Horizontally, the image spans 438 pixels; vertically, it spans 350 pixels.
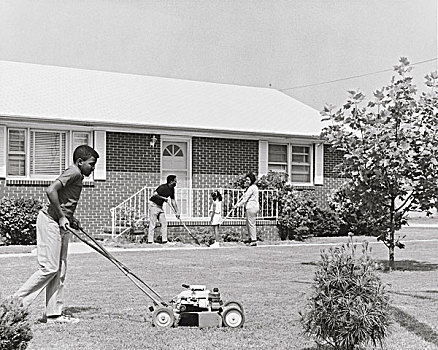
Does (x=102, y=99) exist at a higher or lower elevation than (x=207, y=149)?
Answer: higher

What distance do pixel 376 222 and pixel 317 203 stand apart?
11042 mm

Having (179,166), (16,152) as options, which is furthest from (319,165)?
(16,152)

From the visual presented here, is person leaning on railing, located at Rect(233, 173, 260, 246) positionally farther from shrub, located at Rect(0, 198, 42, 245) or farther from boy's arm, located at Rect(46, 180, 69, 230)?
boy's arm, located at Rect(46, 180, 69, 230)

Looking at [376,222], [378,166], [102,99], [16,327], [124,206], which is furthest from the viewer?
[102,99]

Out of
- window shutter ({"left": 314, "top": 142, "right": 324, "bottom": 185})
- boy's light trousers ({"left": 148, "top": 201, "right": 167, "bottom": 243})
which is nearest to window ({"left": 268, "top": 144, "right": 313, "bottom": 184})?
window shutter ({"left": 314, "top": 142, "right": 324, "bottom": 185})

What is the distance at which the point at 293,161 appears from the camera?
2684 cm

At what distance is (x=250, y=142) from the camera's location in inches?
1019

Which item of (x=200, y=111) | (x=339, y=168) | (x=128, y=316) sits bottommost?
(x=128, y=316)

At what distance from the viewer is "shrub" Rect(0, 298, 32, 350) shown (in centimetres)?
541

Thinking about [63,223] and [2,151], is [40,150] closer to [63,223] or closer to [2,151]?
[2,151]

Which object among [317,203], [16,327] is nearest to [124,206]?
[317,203]

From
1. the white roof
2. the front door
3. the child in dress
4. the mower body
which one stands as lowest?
the mower body

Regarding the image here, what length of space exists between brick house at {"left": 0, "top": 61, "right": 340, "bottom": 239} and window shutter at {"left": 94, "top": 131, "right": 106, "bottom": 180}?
0.10ft

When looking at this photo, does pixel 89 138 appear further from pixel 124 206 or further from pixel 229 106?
pixel 229 106
